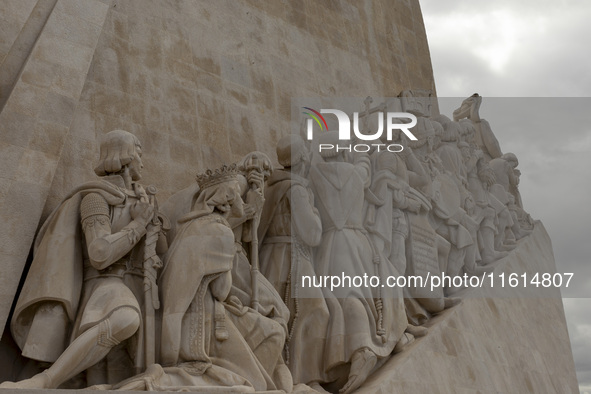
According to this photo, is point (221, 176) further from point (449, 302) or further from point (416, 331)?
point (449, 302)

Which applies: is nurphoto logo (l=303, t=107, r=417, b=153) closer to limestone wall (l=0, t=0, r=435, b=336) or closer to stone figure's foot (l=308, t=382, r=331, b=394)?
limestone wall (l=0, t=0, r=435, b=336)

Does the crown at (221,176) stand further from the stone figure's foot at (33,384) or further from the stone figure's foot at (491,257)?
the stone figure's foot at (491,257)

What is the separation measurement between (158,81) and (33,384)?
3.49m

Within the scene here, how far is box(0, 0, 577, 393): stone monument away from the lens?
4.59m

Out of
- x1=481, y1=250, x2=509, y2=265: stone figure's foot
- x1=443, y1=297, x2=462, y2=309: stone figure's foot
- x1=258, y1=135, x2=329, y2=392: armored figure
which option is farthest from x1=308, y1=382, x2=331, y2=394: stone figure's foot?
x1=481, y1=250, x2=509, y2=265: stone figure's foot

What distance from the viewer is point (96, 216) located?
468 cm

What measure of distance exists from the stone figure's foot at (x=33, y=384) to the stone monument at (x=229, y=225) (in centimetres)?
1

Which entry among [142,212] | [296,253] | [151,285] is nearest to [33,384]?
[151,285]

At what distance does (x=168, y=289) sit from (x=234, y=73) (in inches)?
135

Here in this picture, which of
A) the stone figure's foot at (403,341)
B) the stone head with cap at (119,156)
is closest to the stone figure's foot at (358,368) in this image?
the stone figure's foot at (403,341)

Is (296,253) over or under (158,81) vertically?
under

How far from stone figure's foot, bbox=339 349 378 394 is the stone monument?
13mm

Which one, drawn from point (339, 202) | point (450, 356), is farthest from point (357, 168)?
point (450, 356)

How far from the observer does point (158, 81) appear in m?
6.85
